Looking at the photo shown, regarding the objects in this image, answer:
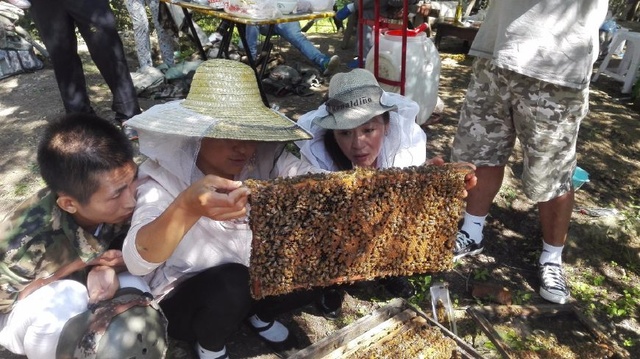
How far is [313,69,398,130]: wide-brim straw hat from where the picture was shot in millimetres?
2484

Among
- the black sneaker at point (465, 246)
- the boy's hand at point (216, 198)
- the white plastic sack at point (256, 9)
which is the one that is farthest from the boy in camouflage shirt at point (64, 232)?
the white plastic sack at point (256, 9)

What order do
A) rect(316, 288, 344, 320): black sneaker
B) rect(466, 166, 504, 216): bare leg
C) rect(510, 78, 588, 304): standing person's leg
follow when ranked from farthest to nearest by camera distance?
rect(466, 166, 504, 216): bare leg
rect(316, 288, 344, 320): black sneaker
rect(510, 78, 588, 304): standing person's leg

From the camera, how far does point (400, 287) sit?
3145mm

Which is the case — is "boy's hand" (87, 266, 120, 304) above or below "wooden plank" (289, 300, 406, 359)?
above

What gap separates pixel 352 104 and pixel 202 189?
1185 mm

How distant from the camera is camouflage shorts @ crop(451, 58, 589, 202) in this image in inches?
107

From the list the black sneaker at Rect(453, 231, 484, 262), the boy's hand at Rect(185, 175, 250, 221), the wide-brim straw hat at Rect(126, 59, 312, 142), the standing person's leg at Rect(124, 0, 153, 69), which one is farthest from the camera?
the standing person's leg at Rect(124, 0, 153, 69)

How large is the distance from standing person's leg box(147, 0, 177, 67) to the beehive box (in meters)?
5.93

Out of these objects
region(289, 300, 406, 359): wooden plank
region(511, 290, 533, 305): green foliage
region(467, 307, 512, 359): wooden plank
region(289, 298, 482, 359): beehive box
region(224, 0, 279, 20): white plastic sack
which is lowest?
region(511, 290, 533, 305): green foliage

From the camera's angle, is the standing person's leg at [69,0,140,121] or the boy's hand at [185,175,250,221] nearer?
the boy's hand at [185,175,250,221]

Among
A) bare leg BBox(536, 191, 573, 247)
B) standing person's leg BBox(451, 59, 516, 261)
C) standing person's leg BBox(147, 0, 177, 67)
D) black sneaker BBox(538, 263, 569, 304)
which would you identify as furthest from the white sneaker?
Result: black sneaker BBox(538, 263, 569, 304)

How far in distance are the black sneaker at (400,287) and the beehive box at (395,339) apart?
0.76m

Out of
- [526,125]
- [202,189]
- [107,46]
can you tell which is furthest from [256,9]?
[202,189]

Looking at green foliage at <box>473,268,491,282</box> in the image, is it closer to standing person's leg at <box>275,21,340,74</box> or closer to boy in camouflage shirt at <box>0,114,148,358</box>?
boy in camouflage shirt at <box>0,114,148,358</box>
